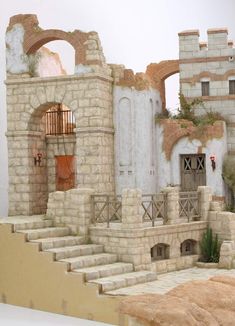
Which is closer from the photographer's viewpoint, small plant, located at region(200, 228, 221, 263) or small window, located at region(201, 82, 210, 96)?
small plant, located at region(200, 228, 221, 263)

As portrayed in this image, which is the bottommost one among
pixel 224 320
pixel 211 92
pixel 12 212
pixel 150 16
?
pixel 224 320

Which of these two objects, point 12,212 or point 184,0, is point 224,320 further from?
point 184,0

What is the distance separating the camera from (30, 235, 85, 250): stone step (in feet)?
47.3

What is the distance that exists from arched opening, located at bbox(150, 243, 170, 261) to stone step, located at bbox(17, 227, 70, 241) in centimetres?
217

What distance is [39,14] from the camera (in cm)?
1930

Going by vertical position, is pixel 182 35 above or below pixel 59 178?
above

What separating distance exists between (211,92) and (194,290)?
31.6 ft

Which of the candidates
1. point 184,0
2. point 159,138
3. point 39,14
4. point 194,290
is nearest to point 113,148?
point 159,138

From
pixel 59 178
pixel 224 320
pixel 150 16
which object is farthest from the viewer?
pixel 150 16

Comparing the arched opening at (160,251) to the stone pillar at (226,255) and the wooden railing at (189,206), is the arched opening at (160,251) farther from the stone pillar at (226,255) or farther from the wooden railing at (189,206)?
the stone pillar at (226,255)

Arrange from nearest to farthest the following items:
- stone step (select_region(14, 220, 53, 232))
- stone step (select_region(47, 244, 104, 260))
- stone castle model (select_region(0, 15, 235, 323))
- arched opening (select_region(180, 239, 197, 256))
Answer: stone step (select_region(47, 244, 104, 260)), stone step (select_region(14, 220, 53, 232)), arched opening (select_region(180, 239, 197, 256)), stone castle model (select_region(0, 15, 235, 323))

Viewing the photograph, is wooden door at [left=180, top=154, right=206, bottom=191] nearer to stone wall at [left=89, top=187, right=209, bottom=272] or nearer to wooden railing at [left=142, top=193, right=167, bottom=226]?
wooden railing at [left=142, top=193, right=167, bottom=226]

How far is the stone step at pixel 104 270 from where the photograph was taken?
13.3 metres

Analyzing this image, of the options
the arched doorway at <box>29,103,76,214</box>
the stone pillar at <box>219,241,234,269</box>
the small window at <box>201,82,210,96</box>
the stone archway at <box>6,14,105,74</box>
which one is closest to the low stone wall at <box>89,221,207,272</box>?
the stone pillar at <box>219,241,234,269</box>
